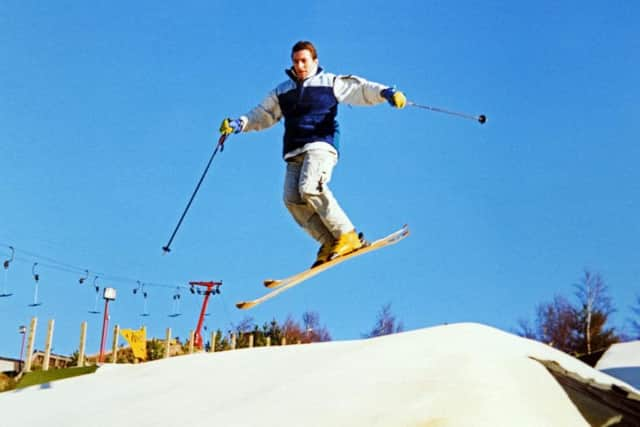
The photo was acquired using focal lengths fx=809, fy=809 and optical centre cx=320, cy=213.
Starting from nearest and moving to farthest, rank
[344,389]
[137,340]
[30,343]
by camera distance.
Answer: [344,389] → [30,343] → [137,340]

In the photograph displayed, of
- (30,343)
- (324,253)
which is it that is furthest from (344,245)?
(30,343)

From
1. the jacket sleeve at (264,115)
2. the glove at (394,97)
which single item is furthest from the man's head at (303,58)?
the glove at (394,97)

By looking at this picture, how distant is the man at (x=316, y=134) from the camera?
20.3ft

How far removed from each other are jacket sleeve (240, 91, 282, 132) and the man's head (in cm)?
41

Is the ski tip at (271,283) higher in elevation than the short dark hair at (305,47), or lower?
lower

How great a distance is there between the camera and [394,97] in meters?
6.07

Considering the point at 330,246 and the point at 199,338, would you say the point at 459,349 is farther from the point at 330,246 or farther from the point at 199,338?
the point at 199,338

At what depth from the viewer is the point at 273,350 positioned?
9625mm

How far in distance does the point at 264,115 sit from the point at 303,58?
0.68m

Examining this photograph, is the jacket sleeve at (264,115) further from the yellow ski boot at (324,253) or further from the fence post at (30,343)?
the fence post at (30,343)

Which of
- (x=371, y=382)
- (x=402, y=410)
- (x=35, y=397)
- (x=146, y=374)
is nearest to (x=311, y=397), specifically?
(x=371, y=382)

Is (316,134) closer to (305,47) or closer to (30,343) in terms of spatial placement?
(305,47)

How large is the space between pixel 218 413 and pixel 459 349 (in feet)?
7.54

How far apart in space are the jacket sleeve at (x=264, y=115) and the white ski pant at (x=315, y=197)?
512 millimetres
